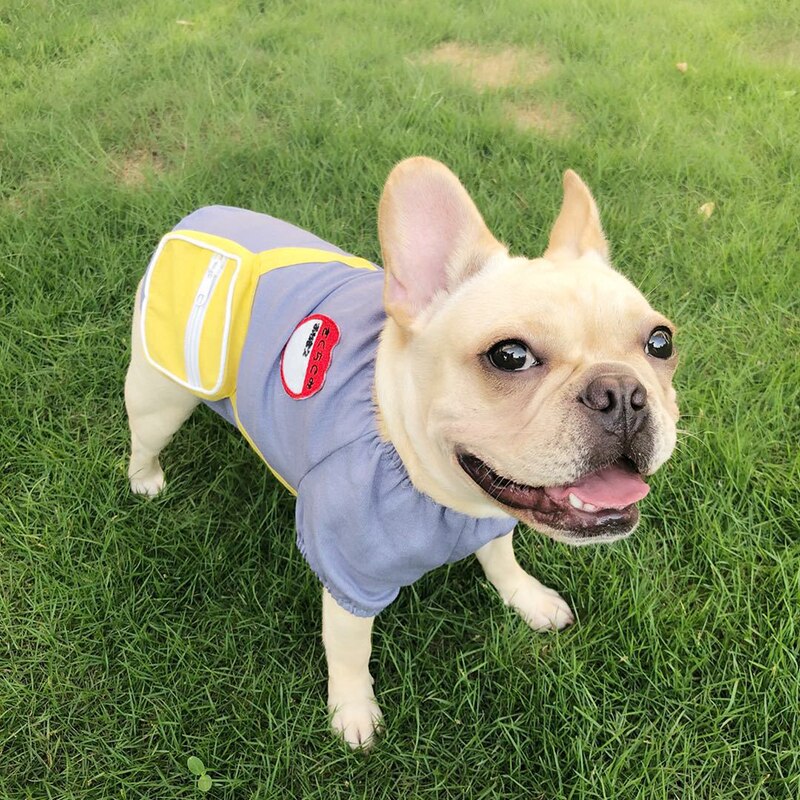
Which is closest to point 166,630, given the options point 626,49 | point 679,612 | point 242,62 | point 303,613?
point 303,613

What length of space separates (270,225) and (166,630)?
1441 mm

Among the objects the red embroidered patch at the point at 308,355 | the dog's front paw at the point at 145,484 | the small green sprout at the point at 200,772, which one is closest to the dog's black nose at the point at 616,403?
the red embroidered patch at the point at 308,355

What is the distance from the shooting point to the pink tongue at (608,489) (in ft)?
4.69

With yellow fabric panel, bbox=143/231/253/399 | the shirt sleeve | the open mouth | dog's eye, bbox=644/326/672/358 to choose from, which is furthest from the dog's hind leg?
dog's eye, bbox=644/326/672/358

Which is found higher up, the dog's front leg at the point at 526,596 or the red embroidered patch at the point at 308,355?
the red embroidered patch at the point at 308,355

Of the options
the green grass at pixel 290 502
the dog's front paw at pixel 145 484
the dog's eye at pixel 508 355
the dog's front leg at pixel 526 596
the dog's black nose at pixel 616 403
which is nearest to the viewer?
the dog's black nose at pixel 616 403

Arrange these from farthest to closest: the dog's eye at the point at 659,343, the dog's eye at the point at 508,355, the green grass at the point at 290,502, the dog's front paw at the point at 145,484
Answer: the dog's front paw at the point at 145,484 < the green grass at the point at 290,502 < the dog's eye at the point at 659,343 < the dog's eye at the point at 508,355

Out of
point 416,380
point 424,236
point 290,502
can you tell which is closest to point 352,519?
point 416,380

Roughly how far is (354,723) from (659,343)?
4.78 ft

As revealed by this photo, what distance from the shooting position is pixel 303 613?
2283mm

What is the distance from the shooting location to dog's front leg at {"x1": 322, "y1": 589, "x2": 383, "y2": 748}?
6.34ft

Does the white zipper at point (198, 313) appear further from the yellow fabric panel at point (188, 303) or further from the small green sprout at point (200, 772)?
the small green sprout at point (200, 772)

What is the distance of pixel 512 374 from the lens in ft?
4.75

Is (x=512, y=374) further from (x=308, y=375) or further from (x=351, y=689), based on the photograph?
(x=351, y=689)
